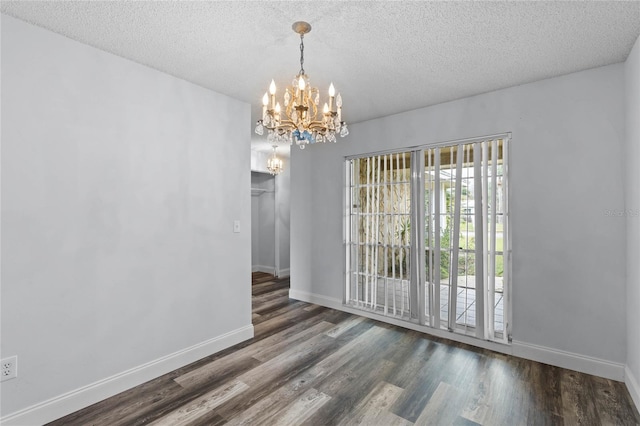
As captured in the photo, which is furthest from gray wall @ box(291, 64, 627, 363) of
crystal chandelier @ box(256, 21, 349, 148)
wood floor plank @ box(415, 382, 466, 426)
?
crystal chandelier @ box(256, 21, 349, 148)

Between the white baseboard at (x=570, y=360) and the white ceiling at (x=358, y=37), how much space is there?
240 cm

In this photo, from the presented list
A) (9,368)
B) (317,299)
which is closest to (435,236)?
(317,299)

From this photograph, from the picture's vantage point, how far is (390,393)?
2250 mm

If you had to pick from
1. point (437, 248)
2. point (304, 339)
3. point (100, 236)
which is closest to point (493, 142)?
point (437, 248)

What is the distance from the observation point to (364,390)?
2.29 metres

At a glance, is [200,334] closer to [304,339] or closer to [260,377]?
[260,377]

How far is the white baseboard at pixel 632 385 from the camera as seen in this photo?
206cm

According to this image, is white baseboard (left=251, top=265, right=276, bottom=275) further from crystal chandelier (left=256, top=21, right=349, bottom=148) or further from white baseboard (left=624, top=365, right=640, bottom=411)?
white baseboard (left=624, top=365, right=640, bottom=411)

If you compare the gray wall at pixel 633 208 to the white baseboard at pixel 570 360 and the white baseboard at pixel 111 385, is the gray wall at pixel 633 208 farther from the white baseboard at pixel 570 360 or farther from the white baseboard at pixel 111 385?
the white baseboard at pixel 111 385

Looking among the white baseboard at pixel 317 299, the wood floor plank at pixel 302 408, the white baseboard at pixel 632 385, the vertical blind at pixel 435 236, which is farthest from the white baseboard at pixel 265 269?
the white baseboard at pixel 632 385

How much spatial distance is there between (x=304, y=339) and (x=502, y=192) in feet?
8.13

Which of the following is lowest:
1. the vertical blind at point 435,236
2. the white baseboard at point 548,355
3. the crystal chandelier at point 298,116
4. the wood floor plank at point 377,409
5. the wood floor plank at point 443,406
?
the wood floor plank at point 377,409

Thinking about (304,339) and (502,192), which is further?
(304,339)

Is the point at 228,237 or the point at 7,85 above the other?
the point at 7,85
